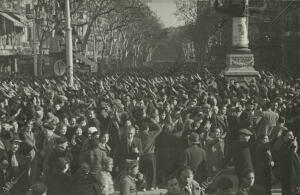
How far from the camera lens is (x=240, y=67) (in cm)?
3181

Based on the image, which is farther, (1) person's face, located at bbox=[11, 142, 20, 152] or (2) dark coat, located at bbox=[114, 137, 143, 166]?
(2) dark coat, located at bbox=[114, 137, 143, 166]

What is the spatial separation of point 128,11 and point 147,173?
4734 cm

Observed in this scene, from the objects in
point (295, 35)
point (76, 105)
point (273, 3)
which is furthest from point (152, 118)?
point (273, 3)

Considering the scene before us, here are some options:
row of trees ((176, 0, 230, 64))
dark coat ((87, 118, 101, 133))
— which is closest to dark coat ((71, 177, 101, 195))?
dark coat ((87, 118, 101, 133))

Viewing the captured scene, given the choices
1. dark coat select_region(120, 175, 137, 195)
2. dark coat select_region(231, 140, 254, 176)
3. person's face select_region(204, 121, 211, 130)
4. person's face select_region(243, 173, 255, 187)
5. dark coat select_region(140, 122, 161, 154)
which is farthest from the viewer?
person's face select_region(204, 121, 211, 130)

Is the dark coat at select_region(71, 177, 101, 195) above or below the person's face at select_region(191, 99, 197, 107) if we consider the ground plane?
below

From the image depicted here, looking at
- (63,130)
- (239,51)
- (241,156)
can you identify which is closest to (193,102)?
(63,130)

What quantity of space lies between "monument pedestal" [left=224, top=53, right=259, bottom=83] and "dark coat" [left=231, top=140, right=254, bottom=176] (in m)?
20.7

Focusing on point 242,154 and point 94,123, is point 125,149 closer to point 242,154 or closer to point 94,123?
point 94,123

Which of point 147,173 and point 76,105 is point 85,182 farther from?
point 76,105

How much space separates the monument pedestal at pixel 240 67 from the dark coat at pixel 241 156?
814 inches

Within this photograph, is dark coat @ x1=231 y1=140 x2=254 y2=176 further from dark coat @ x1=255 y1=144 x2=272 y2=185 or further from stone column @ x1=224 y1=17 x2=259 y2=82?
stone column @ x1=224 y1=17 x2=259 y2=82

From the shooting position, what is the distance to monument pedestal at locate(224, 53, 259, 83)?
103 ft

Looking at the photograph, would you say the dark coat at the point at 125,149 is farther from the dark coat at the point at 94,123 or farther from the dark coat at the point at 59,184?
the dark coat at the point at 59,184
